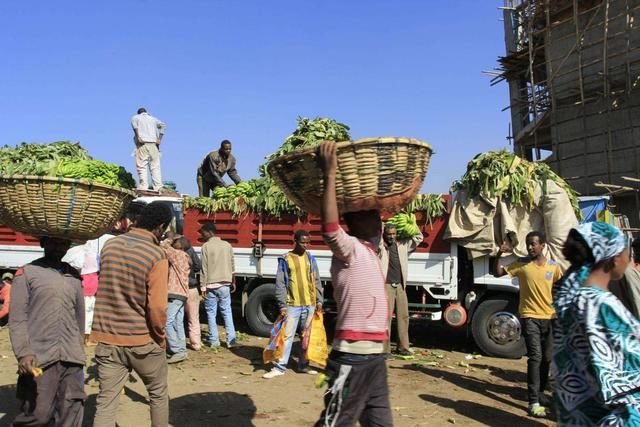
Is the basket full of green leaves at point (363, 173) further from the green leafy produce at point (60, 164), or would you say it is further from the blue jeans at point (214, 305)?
the blue jeans at point (214, 305)

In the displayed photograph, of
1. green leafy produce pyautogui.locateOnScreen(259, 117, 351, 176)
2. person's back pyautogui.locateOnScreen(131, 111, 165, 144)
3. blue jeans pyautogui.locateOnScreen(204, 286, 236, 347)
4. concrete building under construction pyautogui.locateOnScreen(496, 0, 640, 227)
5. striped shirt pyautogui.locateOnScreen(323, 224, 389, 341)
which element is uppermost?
concrete building under construction pyautogui.locateOnScreen(496, 0, 640, 227)

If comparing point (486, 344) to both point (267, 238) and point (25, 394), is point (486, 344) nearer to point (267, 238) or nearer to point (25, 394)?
point (267, 238)

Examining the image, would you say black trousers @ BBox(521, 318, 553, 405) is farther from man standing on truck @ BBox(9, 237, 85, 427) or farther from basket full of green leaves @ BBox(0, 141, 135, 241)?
man standing on truck @ BBox(9, 237, 85, 427)

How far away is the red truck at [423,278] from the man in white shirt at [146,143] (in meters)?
0.94

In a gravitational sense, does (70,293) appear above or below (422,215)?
below

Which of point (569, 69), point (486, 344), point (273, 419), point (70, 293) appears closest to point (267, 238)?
point (486, 344)

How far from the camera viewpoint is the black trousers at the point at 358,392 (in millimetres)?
3145

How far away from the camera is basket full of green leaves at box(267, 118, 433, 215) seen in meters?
2.99

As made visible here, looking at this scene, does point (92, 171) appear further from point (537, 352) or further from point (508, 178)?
point (508, 178)

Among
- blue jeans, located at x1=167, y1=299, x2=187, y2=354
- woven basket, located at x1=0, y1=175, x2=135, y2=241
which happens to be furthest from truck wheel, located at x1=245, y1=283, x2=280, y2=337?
woven basket, located at x1=0, y1=175, x2=135, y2=241

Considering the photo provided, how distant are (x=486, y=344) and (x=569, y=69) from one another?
11537 mm

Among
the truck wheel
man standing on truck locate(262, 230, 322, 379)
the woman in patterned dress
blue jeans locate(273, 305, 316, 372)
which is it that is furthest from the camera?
the truck wheel

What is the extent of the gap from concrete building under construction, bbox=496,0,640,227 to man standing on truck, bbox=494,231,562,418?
918cm

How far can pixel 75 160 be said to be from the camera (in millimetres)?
5406
